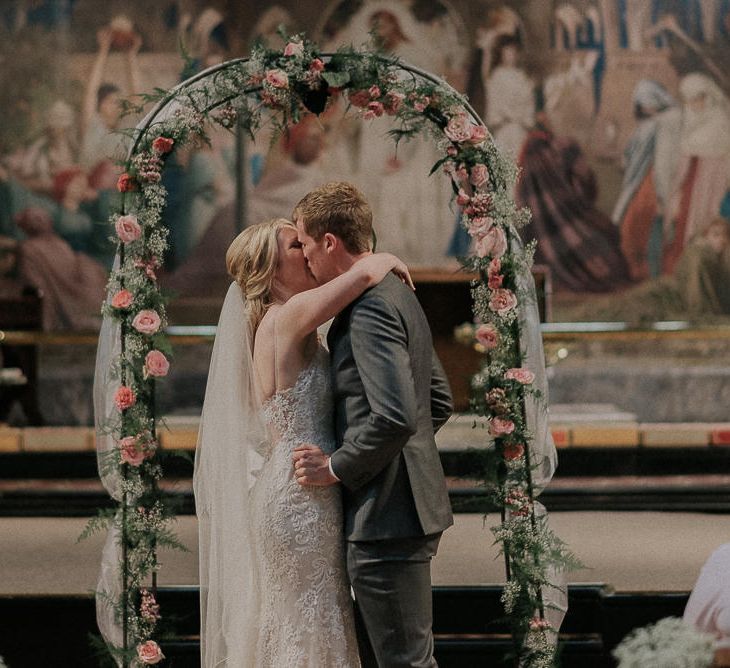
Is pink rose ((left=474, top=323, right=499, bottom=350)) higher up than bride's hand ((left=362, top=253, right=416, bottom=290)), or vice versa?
bride's hand ((left=362, top=253, right=416, bottom=290))

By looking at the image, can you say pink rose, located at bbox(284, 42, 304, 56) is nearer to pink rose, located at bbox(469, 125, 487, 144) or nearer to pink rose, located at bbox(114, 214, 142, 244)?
pink rose, located at bbox(469, 125, 487, 144)

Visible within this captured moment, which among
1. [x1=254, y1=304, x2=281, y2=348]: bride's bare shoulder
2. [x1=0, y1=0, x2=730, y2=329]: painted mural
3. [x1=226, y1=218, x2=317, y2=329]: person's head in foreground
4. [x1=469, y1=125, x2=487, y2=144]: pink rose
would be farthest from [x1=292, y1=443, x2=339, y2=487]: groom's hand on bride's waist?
[x1=0, y1=0, x2=730, y2=329]: painted mural

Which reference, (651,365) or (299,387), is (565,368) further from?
(299,387)

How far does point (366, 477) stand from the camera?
3715 mm

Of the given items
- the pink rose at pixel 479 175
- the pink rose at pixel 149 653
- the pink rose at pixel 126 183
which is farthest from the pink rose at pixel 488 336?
the pink rose at pixel 149 653

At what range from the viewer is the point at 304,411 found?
12.7 feet

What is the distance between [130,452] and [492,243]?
1570mm

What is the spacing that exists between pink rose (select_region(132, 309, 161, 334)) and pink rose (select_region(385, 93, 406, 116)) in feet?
3.87

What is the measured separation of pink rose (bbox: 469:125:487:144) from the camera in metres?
4.45

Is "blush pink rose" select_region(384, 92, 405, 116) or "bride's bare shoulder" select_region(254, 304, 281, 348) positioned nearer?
"bride's bare shoulder" select_region(254, 304, 281, 348)

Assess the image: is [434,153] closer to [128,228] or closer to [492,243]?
[492,243]

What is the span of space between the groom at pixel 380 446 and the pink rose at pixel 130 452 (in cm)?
87

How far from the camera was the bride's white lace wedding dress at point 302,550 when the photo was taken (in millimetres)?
3842

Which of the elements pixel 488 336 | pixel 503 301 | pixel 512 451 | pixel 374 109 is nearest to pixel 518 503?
pixel 512 451
